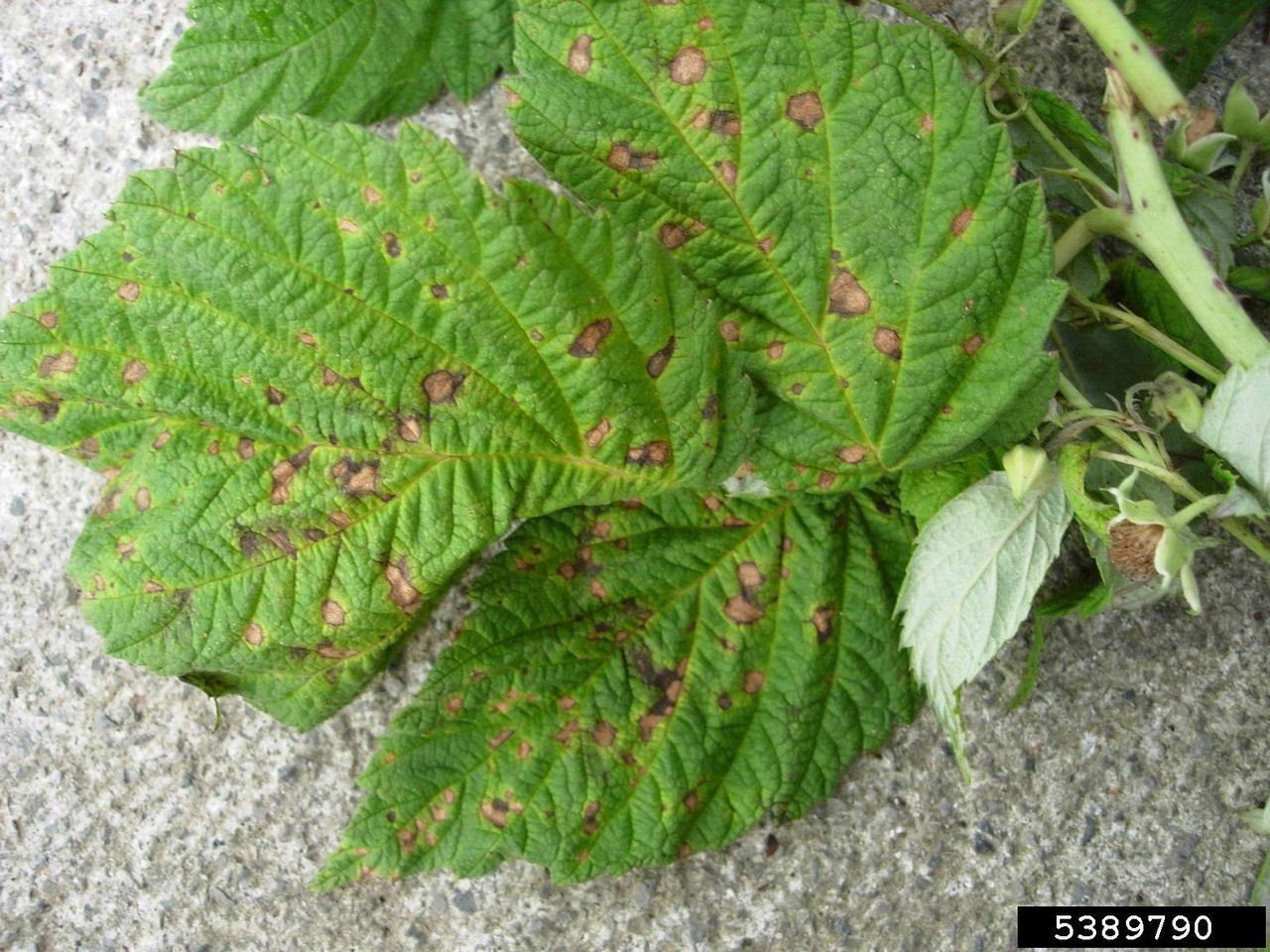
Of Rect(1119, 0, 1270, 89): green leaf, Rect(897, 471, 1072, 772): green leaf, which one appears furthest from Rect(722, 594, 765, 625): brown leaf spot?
Rect(1119, 0, 1270, 89): green leaf

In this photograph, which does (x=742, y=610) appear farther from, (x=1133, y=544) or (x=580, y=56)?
(x=580, y=56)

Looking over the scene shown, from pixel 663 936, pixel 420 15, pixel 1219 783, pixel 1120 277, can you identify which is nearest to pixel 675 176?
pixel 420 15

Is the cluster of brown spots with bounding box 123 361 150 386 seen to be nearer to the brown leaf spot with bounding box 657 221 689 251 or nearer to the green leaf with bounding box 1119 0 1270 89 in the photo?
the brown leaf spot with bounding box 657 221 689 251

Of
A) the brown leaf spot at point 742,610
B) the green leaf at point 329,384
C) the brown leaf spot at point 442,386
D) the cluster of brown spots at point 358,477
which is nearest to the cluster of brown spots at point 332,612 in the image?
the green leaf at point 329,384

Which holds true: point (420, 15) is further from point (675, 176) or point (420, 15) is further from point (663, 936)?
point (663, 936)

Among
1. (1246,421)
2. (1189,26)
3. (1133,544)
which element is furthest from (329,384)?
(1189,26)

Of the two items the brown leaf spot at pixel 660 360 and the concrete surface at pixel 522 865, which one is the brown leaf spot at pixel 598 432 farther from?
the concrete surface at pixel 522 865
